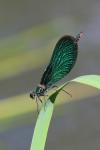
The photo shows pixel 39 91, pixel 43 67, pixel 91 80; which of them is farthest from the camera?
pixel 43 67

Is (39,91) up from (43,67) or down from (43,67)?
down

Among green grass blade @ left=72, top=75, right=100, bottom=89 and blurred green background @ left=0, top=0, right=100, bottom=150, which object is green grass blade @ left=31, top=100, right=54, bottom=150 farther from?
blurred green background @ left=0, top=0, right=100, bottom=150

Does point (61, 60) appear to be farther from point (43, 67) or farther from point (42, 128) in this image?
point (43, 67)

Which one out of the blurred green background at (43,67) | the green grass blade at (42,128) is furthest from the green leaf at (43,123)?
the blurred green background at (43,67)

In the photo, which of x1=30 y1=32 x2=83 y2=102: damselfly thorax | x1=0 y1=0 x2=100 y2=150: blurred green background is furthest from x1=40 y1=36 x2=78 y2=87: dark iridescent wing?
x1=0 y1=0 x2=100 y2=150: blurred green background

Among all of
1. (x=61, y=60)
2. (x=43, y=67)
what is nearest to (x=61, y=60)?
(x=61, y=60)

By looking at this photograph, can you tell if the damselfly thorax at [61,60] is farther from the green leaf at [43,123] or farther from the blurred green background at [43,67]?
the blurred green background at [43,67]

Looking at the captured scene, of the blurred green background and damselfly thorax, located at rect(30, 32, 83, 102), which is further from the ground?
the blurred green background

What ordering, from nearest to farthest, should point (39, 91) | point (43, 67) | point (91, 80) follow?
point (91, 80) < point (39, 91) < point (43, 67)

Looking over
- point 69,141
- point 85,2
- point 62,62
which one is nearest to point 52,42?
point 85,2
